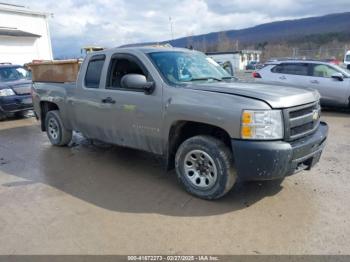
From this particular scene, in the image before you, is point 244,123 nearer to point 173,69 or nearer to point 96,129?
point 173,69

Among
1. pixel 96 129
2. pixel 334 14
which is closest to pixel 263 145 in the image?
pixel 96 129

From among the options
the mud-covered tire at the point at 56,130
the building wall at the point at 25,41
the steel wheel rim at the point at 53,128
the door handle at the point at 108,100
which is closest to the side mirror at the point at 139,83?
the door handle at the point at 108,100

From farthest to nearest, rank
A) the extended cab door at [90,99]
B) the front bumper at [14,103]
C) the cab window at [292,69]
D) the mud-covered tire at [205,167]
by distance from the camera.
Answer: the cab window at [292,69], the front bumper at [14,103], the extended cab door at [90,99], the mud-covered tire at [205,167]

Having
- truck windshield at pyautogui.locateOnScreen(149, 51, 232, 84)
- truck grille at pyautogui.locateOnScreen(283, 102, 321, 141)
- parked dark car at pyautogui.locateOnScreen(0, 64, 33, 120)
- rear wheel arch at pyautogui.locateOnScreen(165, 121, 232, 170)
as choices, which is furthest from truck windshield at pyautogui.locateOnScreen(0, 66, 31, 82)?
truck grille at pyautogui.locateOnScreen(283, 102, 321, 141)

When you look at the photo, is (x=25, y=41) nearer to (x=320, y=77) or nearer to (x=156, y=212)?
(x=320, y=77)

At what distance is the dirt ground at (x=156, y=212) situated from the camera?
320cm

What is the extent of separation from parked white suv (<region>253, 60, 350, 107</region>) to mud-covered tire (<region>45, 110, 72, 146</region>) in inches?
228

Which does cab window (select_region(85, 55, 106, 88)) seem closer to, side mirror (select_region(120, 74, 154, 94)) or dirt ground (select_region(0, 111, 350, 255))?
side mirror (select_region(120, 74, 154, 94))

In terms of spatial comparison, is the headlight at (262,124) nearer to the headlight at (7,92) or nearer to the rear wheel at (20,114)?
the headlight at (7,92)

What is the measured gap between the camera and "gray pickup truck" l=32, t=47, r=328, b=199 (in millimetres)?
3535

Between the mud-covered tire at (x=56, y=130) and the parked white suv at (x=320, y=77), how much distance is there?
580cm

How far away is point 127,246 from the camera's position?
320 centimetres

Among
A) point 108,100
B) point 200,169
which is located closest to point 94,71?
point 108,100

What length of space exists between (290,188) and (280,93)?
1.39 metres
